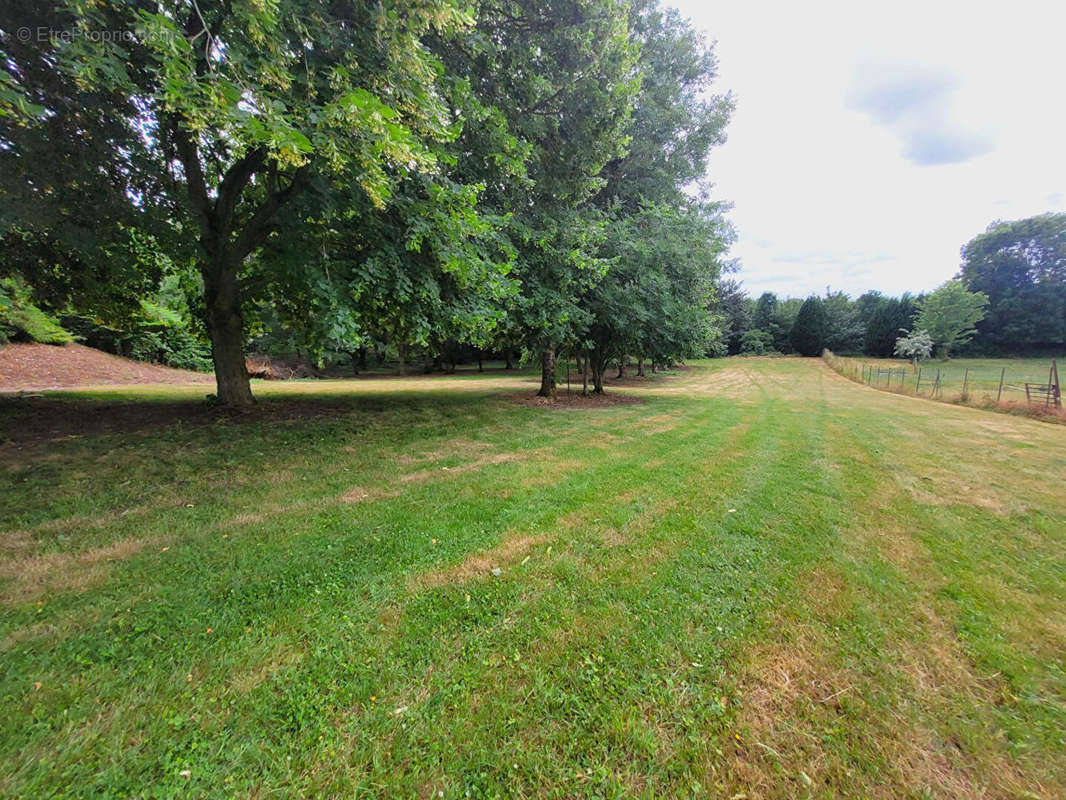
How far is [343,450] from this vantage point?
19.7 ft

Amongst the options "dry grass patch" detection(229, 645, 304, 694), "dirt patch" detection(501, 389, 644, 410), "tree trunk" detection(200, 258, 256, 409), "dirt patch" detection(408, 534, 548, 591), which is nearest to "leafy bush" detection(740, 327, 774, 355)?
"dirt patch" detection(501, 389, 644, 410)

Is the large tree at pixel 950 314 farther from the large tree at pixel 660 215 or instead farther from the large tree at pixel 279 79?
the large tree at pixel 279 79

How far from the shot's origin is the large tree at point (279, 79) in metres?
3.49

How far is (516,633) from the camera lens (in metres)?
2.36

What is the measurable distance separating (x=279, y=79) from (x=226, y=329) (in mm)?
5719

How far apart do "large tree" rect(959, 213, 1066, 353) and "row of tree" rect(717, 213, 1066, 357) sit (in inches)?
2.8

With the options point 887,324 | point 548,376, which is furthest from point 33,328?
point 887,324

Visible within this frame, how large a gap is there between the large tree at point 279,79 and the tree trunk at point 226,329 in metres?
1.68

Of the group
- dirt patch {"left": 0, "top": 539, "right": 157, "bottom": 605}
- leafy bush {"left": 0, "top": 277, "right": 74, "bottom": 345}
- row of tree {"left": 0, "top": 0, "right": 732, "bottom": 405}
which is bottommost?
dirt patch {"left": 0, "top": 539, "right": 157, "bottom": 605}

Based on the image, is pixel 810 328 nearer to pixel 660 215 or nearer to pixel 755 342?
pixel 755 342

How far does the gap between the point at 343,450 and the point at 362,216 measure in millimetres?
3523

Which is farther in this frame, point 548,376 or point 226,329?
point 548,376

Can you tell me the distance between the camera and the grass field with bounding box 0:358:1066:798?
1.63 metres

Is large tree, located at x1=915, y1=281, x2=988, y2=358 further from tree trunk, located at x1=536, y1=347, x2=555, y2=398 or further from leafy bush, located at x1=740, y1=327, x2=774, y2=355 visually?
tree trunk, located at x1=536, y1=347, x2=555, y2=398
